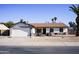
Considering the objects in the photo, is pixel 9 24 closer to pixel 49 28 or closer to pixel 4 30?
pixel 4 30

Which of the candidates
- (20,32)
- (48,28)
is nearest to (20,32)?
(20,32)

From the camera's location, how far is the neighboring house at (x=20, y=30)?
10891mm

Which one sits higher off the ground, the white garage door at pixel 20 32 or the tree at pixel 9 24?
the tree at pixel 9 24

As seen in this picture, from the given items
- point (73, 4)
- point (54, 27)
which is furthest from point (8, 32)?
point (73, 4)

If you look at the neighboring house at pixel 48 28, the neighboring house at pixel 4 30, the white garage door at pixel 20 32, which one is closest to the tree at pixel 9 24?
the neighboring house at pixel 4 30

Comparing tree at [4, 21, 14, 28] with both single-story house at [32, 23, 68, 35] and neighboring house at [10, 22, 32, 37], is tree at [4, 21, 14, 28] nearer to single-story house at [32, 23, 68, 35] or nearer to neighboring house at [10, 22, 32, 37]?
neighboring house at [10, 22, 32, 37]

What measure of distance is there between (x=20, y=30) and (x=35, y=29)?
581 mm

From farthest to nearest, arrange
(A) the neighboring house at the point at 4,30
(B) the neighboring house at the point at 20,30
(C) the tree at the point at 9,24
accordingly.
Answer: (B) the neighboring house at the point at 20,30
(A) the neighboring house at the point at 4,30
(C) the tree at the point at 9,24

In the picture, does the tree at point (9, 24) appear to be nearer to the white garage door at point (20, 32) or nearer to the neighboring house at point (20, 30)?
the neighboring house at point (20, 30)

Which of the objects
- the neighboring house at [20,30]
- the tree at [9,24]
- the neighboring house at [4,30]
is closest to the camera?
the tree at [9,24]

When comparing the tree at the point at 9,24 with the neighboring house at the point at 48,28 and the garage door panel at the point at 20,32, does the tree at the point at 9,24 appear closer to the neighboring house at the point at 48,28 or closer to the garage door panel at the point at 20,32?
the garage door panel at the point at 20,32

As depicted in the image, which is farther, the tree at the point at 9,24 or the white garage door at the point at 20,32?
the white garage door at the point at 20,32

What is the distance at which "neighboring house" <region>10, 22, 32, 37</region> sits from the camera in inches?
429
